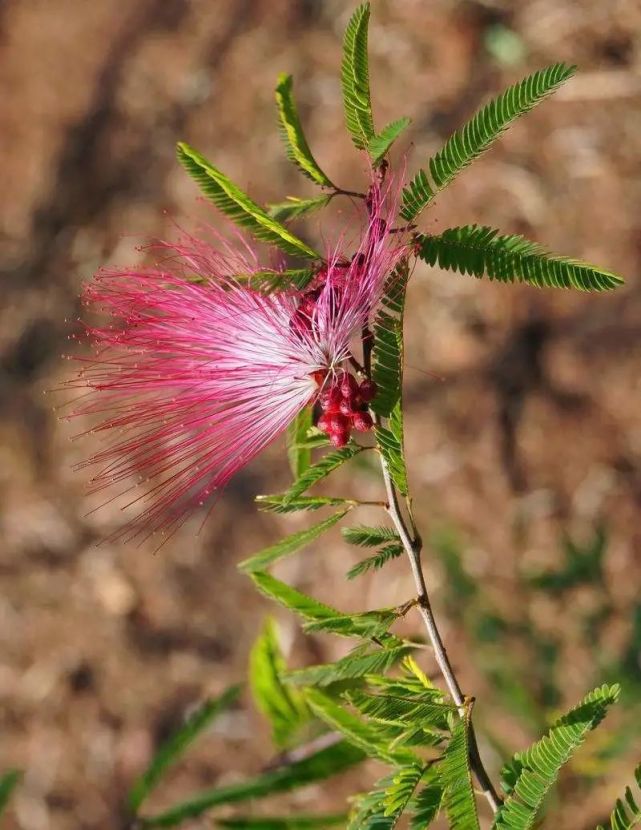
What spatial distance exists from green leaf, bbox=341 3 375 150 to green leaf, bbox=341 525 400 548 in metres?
0.50

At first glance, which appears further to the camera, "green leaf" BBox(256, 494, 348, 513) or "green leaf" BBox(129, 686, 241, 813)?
"green leaf" BBox(129, 686, 241, 813)

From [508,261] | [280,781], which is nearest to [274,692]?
[280,781]

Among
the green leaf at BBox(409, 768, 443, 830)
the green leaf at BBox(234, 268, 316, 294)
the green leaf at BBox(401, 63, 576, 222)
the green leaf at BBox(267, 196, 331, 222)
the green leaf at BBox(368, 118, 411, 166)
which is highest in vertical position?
the green leaf at BBox(368, 118, 411, 166)

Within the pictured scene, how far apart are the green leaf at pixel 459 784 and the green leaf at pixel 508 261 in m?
0.51

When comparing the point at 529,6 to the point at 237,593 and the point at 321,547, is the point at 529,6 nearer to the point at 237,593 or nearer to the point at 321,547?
the point at 321,547

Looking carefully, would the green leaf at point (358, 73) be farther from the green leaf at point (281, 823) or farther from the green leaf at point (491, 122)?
the green leaf at point (281, 823)

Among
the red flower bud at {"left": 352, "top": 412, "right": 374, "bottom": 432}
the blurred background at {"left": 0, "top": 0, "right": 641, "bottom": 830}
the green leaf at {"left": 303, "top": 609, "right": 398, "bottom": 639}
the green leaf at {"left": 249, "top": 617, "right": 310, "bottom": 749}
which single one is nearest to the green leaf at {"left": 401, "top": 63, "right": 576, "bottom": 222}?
the red flower bud at {"left": 352, "top": 412, "right": 374, "bottom": 432}

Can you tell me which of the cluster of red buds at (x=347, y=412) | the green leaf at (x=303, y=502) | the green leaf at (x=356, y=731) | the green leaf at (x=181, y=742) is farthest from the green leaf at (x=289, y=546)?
the green leaf at (x=181, y=742)

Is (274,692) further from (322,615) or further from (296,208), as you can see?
(296,208)

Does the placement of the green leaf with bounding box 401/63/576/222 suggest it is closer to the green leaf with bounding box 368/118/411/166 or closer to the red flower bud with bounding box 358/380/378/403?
the green leaf with bounding box 368/118/411/166

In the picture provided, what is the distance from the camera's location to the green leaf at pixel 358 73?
1.11 metres

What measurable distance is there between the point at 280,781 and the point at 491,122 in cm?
129

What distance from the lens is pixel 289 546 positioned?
1231 mm

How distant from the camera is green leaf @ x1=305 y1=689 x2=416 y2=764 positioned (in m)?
1.21
